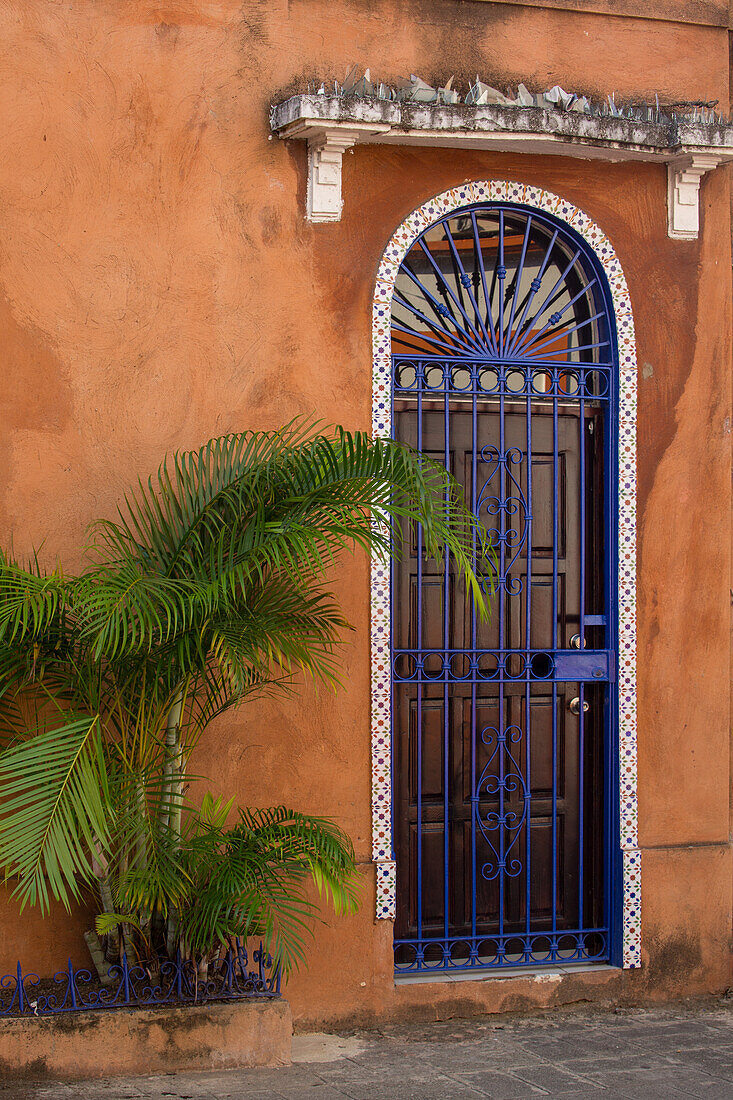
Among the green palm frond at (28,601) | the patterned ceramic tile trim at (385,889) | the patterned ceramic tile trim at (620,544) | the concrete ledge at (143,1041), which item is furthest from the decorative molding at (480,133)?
the concrete ledge at (143,1041)

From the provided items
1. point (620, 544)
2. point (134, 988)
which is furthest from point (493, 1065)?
point (620, 544)

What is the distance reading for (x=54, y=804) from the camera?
12.4 ft

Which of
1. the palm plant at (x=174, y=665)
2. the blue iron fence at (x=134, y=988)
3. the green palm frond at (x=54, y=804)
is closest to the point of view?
the green palm frond at (x=54, y=804)

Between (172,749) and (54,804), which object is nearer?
(54,804)

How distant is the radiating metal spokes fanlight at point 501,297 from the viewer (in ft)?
17.8

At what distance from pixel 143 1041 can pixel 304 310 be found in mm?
2920

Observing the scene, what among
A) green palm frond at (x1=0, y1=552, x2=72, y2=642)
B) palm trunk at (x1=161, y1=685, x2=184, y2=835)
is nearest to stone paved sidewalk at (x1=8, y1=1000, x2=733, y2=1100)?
palm trunk at (x1=161, y1=685, x2=184, y2=835)

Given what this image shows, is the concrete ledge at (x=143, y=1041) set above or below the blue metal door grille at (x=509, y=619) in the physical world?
below

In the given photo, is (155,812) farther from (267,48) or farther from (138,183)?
(267,48)

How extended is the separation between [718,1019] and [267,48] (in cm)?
462

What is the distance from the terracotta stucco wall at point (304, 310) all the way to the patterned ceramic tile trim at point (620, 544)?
0.19ft

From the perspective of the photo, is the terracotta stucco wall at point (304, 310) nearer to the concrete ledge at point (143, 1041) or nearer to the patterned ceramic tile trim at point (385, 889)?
the patterned ceramic tile trim at point (385, 889)

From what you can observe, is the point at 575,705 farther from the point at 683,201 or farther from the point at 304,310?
the point at 683,201

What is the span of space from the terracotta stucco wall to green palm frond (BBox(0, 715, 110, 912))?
109cm
